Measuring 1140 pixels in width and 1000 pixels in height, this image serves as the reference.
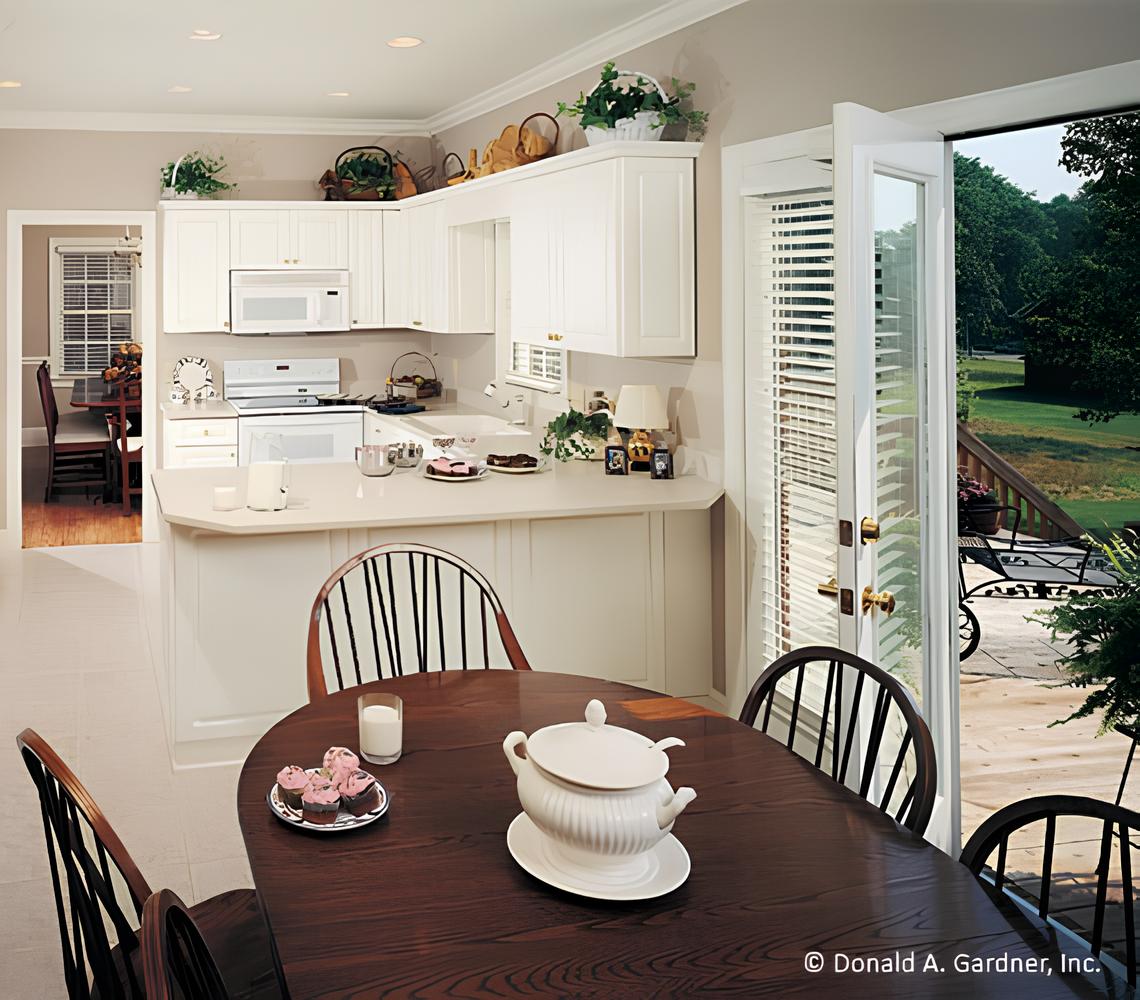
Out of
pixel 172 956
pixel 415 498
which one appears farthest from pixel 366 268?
pixel 172 956

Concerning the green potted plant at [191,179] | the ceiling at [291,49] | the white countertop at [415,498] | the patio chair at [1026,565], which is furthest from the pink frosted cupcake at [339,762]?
the green potted plant at [191,179]

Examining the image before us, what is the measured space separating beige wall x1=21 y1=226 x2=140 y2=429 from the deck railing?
8.41 m

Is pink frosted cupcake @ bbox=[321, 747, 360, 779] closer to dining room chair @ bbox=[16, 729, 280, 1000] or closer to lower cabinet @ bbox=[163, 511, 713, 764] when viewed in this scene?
dining room chair @ bbox=[16, 729, 280, 1000]

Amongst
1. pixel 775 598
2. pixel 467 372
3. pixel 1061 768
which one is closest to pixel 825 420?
pixel 775 598

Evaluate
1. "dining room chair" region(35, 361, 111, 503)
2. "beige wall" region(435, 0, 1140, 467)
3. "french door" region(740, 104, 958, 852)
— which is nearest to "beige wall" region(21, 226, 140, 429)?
"dining room chair" region(35, 361, 111, 503)

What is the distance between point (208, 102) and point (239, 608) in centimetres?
381

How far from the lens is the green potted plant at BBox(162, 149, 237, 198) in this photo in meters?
6.80

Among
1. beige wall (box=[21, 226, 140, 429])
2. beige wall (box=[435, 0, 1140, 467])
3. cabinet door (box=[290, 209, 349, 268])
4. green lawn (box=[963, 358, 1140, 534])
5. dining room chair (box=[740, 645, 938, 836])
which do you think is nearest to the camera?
dining room chair (box=[740, 645, 938, 836])

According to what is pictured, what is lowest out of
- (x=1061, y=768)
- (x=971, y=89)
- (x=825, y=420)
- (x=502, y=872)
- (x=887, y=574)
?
(x=1061, y=768)

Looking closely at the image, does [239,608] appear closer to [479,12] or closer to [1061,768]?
[479,12]

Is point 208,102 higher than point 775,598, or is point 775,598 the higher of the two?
point 208,102

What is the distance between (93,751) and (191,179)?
3947mm

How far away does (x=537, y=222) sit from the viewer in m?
4.84

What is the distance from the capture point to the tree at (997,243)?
5.84 meters
